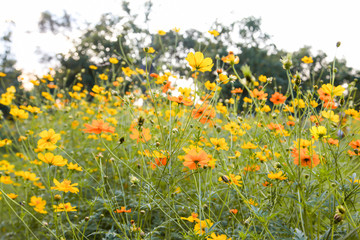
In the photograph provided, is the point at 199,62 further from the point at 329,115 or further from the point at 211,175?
the point at 329,115

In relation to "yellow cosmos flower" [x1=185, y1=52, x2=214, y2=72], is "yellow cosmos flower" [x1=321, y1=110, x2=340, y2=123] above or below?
below

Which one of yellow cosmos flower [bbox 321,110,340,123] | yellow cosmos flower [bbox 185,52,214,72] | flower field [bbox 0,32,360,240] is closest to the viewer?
flower field [bbox 0,32,360,240]

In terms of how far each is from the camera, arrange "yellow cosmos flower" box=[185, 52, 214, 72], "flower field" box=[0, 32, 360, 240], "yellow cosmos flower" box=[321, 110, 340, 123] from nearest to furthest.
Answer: "flower field" box=[0, 32, 360, 240] → "yellow cosmos flower" box=[185, 52, 214, 72] → "yellow cosmos flower" box=[321, 110, 340, 123]

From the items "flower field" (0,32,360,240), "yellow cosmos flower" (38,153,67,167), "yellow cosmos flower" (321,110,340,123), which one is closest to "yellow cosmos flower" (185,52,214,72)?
"flower field" (0,32,360,240)

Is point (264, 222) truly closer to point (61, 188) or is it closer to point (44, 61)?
Answer: point (61, 188)

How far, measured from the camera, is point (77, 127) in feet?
10.6

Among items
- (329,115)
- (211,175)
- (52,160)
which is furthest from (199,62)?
(52,160)

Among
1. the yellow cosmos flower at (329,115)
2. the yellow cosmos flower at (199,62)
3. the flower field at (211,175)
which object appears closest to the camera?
the flower field at (211,175)

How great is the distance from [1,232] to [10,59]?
39.8 feet

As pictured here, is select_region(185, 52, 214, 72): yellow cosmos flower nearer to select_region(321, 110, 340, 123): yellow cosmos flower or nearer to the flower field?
the flower field

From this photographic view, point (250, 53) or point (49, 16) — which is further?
point (49, 16)

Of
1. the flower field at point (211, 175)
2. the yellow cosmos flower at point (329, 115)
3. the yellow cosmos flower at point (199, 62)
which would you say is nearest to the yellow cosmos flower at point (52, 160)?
the flower field at point (211, 175)

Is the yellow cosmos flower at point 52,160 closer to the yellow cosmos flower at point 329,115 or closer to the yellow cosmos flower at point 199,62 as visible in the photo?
the yellow cosmos flower at point 199,62

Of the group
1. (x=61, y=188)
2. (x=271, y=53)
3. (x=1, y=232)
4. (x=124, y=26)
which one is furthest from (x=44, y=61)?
(x=61, y=188)
